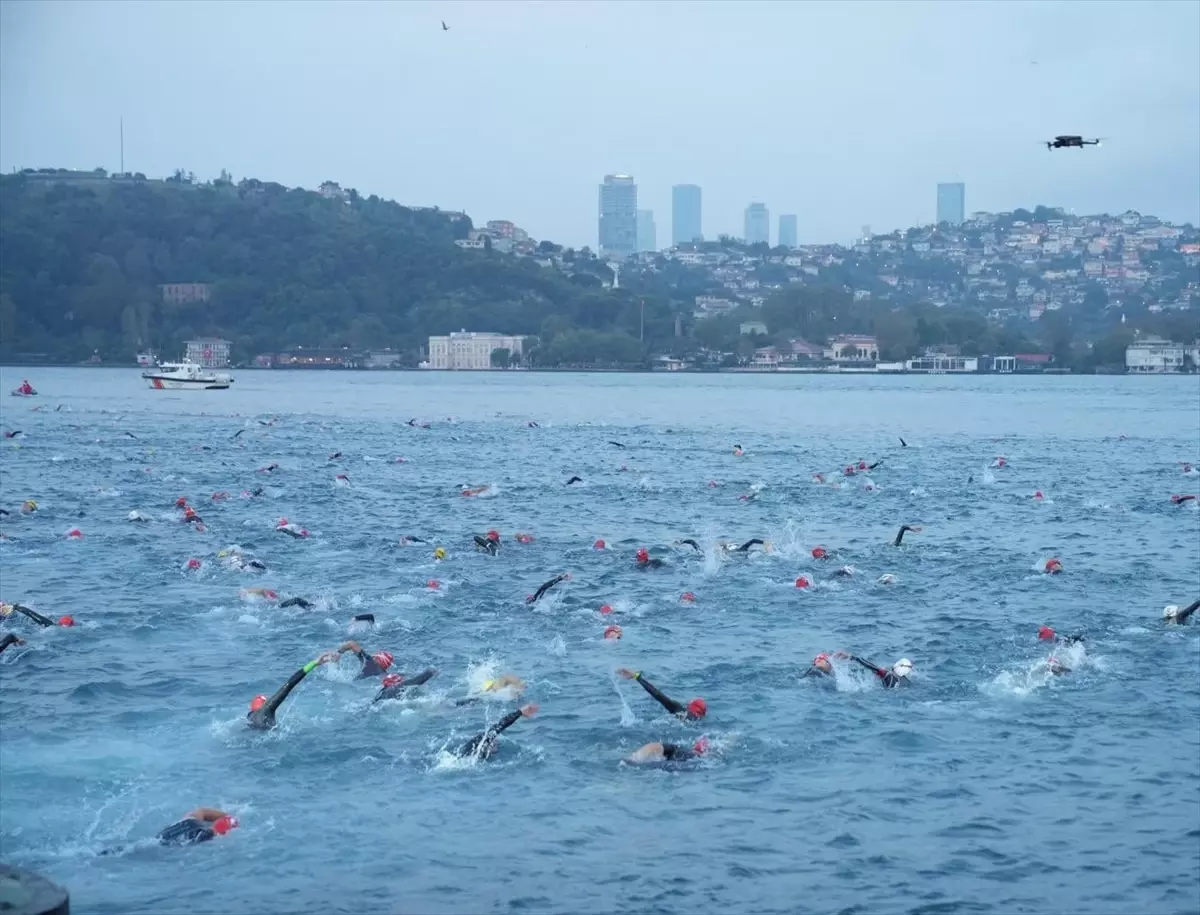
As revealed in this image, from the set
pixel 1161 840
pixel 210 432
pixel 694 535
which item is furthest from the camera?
pixel 210 432

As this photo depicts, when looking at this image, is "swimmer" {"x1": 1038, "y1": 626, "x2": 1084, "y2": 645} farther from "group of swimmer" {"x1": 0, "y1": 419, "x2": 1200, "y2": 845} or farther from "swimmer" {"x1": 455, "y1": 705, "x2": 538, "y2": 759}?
"swimmer" {"x1": 455, "y1": 705, "x2": 538, "y2": 759}

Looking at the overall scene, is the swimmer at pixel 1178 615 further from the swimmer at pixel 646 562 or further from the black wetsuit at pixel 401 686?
the black wetsuit at pixel 401 686

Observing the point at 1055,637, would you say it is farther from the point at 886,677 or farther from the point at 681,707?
the point at 681,707

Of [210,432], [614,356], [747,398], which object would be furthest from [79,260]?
[210,432]

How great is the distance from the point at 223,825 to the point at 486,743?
310 cm

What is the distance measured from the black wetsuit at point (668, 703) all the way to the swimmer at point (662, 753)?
751 millimetres

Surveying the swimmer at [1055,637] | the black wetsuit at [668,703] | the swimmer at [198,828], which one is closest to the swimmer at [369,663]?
the black wetsuit at [668,703]

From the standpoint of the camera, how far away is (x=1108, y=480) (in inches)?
1868

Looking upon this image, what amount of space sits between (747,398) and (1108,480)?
69.1 meters

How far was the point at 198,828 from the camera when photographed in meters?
12.6

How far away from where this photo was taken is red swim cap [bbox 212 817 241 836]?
1270 centimetres

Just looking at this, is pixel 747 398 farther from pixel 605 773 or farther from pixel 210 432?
pixel 605 773

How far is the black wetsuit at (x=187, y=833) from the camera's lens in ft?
40.9

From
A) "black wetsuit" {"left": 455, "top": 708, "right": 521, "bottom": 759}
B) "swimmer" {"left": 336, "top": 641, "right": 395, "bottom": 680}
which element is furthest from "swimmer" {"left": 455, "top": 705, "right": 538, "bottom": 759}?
"swimmer" {"left": 336, "top": 641, "right": 395, "bottom": 680}
